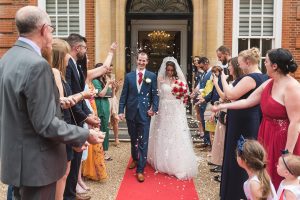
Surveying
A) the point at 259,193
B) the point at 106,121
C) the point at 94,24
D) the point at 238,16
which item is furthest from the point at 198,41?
the point at 259,193

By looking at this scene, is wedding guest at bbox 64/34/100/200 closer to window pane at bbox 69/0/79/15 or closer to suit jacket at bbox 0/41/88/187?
suit jacket at bbox 0/41/88/187

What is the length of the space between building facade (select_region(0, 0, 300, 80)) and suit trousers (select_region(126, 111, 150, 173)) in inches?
201

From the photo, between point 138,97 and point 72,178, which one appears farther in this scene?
point 138,97

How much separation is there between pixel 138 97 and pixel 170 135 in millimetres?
871

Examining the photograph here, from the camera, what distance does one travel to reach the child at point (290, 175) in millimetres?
3514

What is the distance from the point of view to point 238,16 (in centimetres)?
1213

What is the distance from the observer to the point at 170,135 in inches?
286

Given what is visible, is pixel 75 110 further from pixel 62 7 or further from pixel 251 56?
pixel 62 7

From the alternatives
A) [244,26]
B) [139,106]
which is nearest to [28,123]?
[139,106]

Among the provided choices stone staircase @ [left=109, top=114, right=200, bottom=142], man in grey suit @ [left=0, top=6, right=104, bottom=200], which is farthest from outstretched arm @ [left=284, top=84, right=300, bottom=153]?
stone staircase @ [left=109, top=114, right=200, bottom=142]

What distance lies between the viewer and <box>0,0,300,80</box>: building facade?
39.1ft

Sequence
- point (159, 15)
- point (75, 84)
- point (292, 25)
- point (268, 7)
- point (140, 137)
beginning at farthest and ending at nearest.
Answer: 1. point (159, 15)
2. point (268, 7)
3. point (292, 25)
4. point (140, 137)
5. point (75, 84)

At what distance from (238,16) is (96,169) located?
7361 mm

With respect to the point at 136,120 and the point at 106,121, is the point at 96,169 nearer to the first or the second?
the point at 136,120
